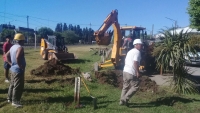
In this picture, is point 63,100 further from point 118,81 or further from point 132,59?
point 118,81

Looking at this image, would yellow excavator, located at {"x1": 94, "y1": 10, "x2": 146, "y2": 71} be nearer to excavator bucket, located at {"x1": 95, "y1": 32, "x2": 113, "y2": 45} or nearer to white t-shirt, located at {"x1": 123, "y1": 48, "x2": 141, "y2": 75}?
excavator bucket, located at {"x1": 95, "y1": 32, "x2": 113, "y2": 45}

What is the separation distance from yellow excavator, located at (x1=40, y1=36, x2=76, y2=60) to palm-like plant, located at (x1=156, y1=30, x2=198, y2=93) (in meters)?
11.6

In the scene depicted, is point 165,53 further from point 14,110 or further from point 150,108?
point 14,110

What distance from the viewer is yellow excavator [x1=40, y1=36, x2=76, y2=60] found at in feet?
62.3

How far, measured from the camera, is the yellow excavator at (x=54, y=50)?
18980 millimetres

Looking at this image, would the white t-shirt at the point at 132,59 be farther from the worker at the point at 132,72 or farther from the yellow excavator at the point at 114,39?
the yellow excavator at the point at 114,39

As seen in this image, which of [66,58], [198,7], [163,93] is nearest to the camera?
[163,93]

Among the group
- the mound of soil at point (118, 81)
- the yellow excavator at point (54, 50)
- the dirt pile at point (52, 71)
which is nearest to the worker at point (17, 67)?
the mound of soil at point (118, 81)

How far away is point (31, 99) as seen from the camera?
6.77 m

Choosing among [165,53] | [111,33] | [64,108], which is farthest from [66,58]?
[64,108]

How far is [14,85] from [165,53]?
5554mm

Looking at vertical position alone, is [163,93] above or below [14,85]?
below

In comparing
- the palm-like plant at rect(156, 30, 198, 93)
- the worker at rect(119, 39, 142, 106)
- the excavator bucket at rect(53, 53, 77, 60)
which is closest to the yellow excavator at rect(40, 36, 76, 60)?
the excavator bucket at rect(53, 53, 77, 60)

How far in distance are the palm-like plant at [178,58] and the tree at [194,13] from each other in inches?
535
